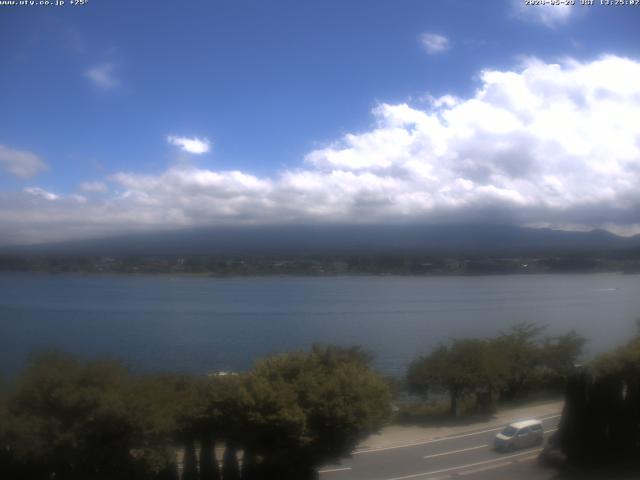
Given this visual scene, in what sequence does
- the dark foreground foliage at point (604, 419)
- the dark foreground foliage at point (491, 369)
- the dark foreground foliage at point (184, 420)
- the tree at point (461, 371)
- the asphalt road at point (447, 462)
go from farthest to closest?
the tree at point (461, 371) → the dark foreground foliage at point (491, 369) → the dark foreground foliage at point (604, 419) → the asphalt road at point (447, 462) → the dark foreground foliage at point (184, 420)

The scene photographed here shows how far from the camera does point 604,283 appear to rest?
28000 millimetres

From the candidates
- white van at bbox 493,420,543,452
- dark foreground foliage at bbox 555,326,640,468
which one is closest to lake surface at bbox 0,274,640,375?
dark foreground foliage at bbox 555,326,640,468

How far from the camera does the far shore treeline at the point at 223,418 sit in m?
8.59

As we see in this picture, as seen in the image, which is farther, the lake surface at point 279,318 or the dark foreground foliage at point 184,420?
the lake surface at point 279,318

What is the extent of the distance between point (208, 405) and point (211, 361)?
12.7 meters

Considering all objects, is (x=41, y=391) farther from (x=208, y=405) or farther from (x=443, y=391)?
(x=443, y=391)

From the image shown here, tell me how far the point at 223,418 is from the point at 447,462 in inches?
165

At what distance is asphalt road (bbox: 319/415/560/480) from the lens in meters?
9.27

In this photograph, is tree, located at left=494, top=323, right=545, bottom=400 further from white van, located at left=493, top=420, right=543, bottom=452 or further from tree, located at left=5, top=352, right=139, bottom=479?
tree, located at left=5, top=352, right=139, bottom=479

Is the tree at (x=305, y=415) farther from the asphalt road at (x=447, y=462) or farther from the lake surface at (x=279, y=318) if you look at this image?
the lake surface at (x=279, y=318)

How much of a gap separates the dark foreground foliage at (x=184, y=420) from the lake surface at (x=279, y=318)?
66.8 inches

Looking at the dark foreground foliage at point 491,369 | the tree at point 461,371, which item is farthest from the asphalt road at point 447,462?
the tree at point 461,371

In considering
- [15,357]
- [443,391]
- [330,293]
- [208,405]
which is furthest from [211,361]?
[330,293]

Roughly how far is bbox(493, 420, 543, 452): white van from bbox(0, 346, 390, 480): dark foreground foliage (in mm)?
2222
